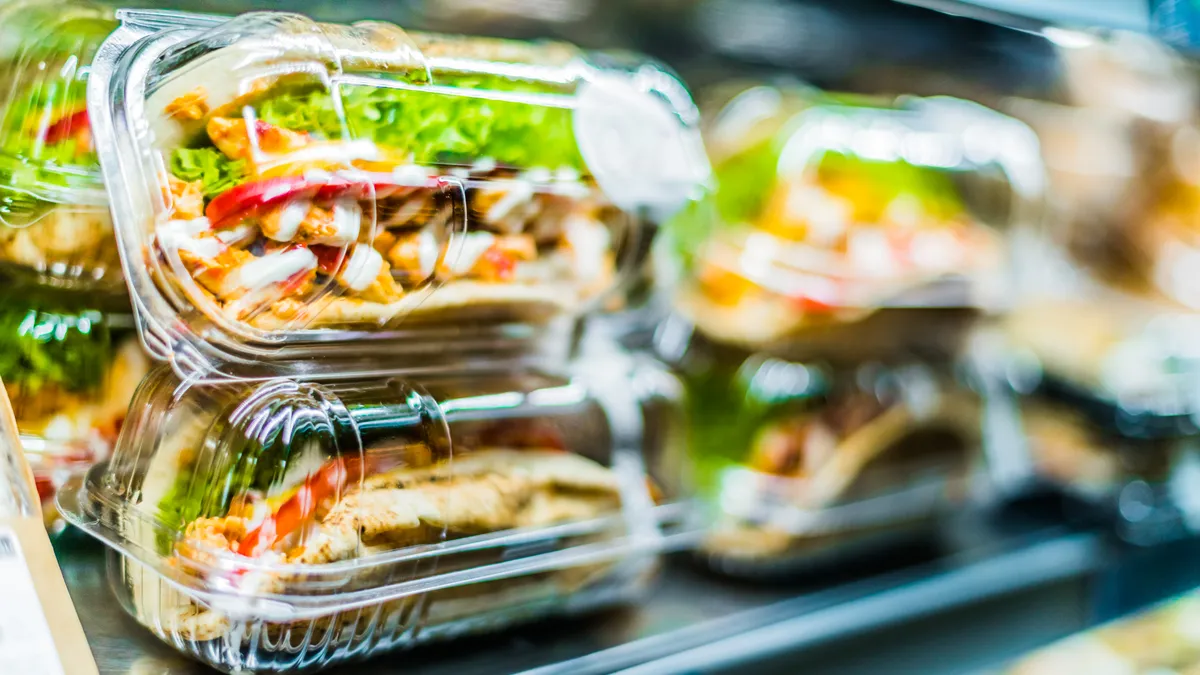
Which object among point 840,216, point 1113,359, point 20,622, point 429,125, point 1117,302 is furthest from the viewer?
point 1117,302

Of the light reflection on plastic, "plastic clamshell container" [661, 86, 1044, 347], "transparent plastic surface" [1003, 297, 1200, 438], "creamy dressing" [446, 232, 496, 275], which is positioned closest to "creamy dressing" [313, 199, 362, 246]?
"creamy dressing" [446, 232, 496, 275]

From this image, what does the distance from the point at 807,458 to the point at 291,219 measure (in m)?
0.78

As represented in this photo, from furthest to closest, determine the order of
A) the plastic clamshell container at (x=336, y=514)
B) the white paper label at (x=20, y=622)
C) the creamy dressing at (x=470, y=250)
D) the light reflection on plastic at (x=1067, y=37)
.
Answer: the light reflection on plastic at (x=1067, y=37)
the creamy dressing at (x=470, y=250)
the plastic clamshell container at (x=336, y=514)
the white paper label at (x=20, y=622)

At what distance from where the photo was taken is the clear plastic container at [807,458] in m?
1.20

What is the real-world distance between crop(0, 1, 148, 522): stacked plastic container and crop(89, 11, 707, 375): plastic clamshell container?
2.6 inches

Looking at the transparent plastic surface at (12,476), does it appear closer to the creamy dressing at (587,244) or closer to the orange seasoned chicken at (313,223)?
the orange seasoned chicken at (313,223)

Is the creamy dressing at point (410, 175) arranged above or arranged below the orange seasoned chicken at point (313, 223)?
above

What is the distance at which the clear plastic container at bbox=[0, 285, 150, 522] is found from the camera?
0.77 meters

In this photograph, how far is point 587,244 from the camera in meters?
0.97

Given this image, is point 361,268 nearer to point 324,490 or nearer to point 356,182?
point 356,182

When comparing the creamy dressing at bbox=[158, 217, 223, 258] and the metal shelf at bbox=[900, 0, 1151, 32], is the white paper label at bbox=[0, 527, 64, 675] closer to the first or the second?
the creamy dressing at bbox=[158, 217, 223, 258]

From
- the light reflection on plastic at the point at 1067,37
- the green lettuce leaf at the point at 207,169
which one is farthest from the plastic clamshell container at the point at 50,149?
the light reflection on plastic at the point at 1067,37

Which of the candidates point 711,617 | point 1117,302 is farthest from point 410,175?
point 1117,302

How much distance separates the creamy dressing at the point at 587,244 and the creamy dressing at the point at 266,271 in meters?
0.31
